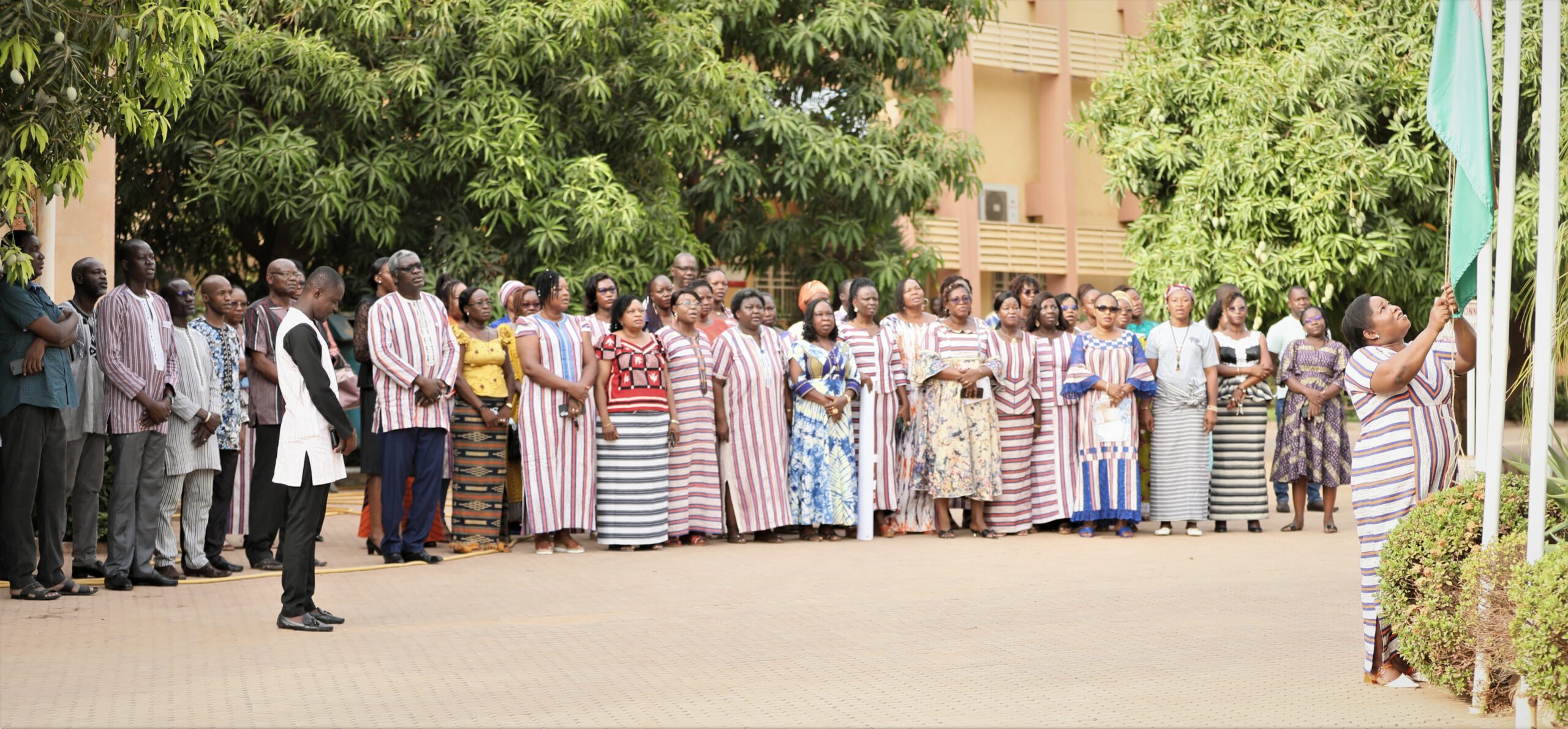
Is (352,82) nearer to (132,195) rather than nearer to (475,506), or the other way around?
(132,195)

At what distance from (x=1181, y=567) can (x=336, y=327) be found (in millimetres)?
9452

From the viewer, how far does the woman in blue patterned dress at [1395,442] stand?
249 inches

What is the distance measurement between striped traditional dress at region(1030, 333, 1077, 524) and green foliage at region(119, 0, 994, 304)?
5220 mm

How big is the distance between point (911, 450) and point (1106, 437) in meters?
1.49

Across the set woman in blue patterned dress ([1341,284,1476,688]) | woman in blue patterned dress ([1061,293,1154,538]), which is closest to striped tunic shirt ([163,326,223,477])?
woman in blue patterned dress ([1061,293,1154,538])

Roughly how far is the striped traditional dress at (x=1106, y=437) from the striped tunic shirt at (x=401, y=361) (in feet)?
15.9

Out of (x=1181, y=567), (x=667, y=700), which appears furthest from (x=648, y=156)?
(x=667, y=700)

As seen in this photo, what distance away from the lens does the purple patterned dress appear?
41.1 feet

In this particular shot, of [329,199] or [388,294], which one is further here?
[329,199]

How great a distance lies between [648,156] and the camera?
1773 centimetres

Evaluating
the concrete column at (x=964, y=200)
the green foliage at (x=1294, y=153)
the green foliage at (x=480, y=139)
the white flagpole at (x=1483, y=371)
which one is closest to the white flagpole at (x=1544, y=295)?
the white flagpole at (x=1483, y=371)

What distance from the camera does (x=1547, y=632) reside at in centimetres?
511

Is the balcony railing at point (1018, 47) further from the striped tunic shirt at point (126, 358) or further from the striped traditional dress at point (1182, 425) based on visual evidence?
the striped tunic shirt at point (126, 358)

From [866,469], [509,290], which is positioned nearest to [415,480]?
[509,290]
